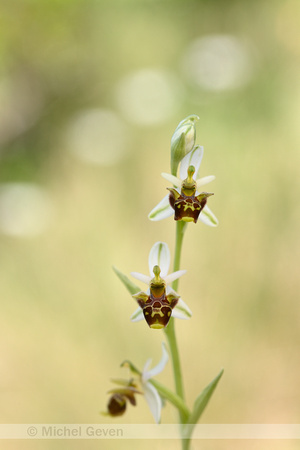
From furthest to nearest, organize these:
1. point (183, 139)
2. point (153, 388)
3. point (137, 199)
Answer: point (137, 199), point (153, 388), point (183, 139)

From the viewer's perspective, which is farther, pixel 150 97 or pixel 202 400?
pixel 150 97

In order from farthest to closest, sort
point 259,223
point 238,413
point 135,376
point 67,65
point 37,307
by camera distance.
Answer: point 67,65 < point 259,223 < point 37,307 < point 238,413 < point 135,376

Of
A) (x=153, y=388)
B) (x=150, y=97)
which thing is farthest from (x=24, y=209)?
(x=153, y=388)

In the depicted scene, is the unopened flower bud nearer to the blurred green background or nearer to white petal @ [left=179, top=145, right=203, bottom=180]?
white petal @ [left=179, top=145, right=203, bottom=180]

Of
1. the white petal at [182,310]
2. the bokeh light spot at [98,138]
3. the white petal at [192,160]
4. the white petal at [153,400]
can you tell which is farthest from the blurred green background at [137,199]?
the white petal at [192,160]

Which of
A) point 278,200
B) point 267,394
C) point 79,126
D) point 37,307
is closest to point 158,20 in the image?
point 79,126

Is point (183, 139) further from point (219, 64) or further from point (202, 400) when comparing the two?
point (219, 64)

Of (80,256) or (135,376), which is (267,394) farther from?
(135,376)
